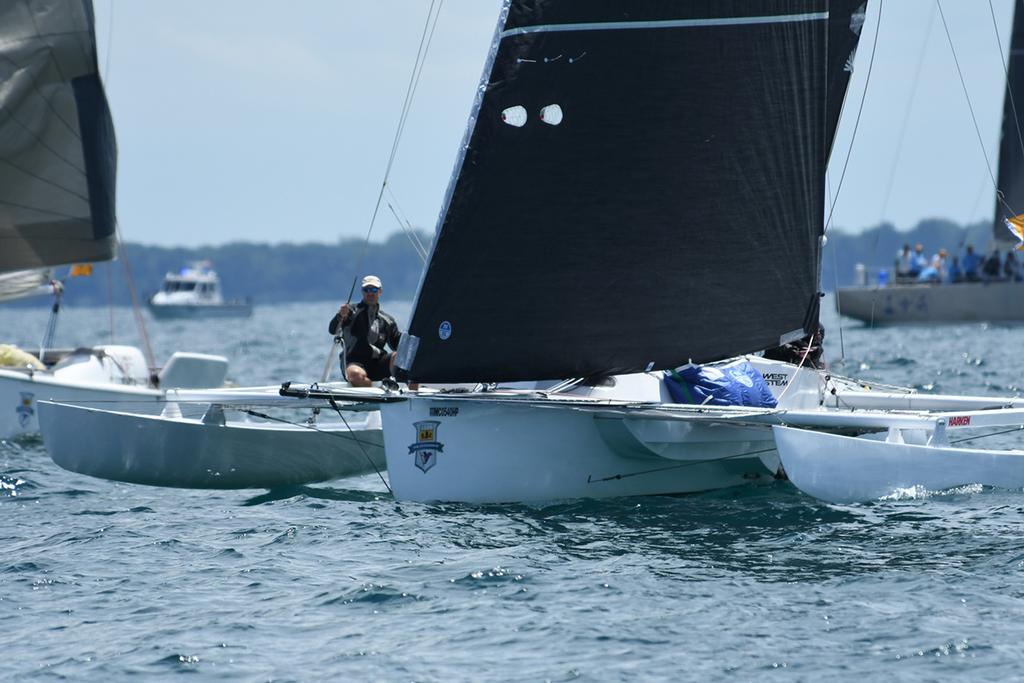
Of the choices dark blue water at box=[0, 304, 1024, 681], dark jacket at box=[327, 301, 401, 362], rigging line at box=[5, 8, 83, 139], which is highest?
rigging line at box=[5, 8, 83, 139]

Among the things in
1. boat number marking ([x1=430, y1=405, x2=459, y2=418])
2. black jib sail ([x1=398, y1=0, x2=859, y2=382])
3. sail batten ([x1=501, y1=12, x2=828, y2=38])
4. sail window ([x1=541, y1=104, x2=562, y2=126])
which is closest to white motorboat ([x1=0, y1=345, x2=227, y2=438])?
boat number marking ([x1=430, y1=405, x2=459, y2=418])

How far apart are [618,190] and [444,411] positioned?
1686mm

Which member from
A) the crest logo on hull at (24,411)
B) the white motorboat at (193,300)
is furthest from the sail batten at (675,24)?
the white motorboat at (193,300)

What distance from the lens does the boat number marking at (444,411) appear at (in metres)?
8.82

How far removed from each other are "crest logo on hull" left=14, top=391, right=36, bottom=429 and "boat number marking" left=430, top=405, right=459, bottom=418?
567cm

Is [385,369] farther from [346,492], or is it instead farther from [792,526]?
[792,526]

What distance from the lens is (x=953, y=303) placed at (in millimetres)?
35562

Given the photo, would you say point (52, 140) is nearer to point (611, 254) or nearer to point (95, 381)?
point (95, 381)

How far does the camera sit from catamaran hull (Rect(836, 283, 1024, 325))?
3528 cm

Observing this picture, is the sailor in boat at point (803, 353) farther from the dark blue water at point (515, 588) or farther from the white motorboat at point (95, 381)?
the white motorboat at point (95, 381)

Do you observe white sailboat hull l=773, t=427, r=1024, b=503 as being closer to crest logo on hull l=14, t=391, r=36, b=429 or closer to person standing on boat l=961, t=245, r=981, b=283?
crest logo on hull l=14, t=391, r=36, b=429

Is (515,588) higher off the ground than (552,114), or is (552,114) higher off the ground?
(552,114)

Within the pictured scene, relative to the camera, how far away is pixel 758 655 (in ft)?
19.2

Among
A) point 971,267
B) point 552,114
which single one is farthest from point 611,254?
point 971,267
